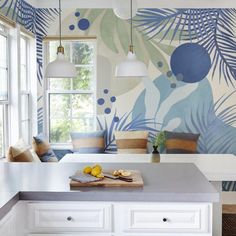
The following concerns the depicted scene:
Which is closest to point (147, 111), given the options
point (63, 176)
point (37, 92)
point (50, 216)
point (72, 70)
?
point (37, 92)

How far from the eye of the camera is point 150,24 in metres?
5.42

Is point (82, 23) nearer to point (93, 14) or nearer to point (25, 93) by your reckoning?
point (93, 14)

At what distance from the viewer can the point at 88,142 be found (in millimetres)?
5410

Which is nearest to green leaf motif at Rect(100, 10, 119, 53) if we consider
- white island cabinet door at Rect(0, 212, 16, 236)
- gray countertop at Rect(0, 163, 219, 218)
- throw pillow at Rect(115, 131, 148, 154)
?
throw pillow at Rect(115, 131, 148, 154)

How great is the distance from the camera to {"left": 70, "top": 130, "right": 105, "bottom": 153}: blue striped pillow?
5.39 meters

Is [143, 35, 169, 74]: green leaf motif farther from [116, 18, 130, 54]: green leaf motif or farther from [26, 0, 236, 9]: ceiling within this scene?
[26, 0, 236, 9]: ceiling

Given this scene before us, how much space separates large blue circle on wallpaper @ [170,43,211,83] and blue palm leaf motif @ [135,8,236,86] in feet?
0.27

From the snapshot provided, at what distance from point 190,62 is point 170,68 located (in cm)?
27

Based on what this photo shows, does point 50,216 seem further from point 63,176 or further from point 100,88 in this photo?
point 100,88

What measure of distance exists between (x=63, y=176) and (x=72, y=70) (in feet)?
3.03

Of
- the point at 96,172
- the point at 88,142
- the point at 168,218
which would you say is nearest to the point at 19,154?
the point at 88,142

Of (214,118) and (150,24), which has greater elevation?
(150,24)

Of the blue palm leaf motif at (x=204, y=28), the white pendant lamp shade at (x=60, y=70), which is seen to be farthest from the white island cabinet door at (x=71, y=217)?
the blue palm leaf motif at (x=204, y=28)

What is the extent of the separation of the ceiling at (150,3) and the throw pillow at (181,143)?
1681 mm
